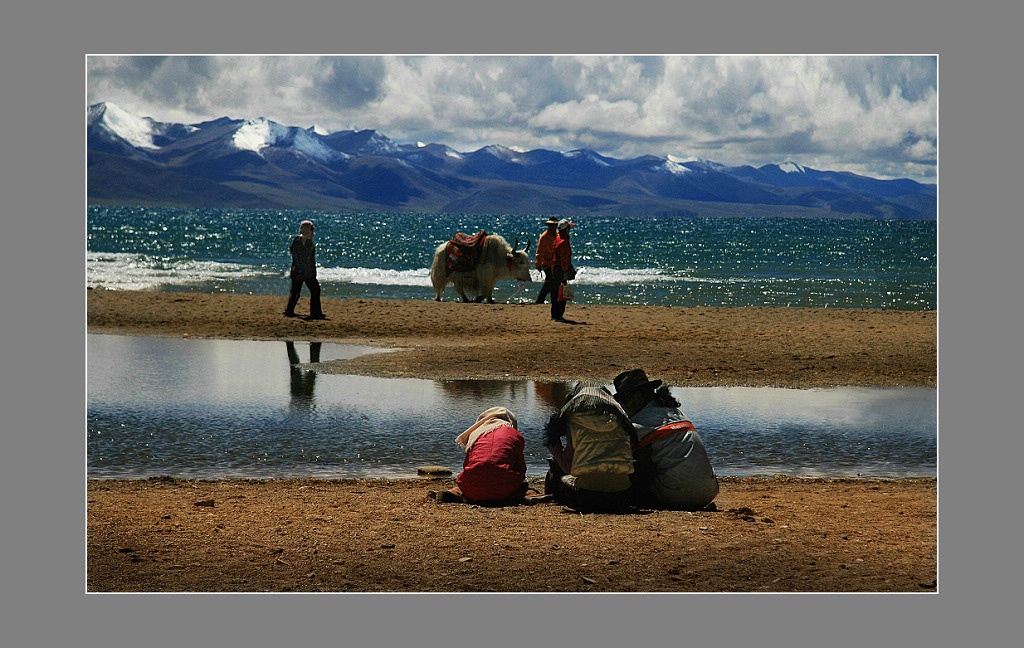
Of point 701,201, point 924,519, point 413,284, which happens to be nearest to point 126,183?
point 413,284

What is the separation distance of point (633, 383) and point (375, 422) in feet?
12.3

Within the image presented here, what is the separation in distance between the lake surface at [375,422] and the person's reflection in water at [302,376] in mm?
22

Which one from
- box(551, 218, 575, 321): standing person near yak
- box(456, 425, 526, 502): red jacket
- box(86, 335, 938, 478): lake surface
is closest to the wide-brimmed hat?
box(456, 425, 526, 502): red jacket

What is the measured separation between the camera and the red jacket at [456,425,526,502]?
23.4ft

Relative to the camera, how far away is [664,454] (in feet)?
23.0

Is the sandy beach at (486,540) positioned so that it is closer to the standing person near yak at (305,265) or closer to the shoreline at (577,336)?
the shoreline at (577,336)

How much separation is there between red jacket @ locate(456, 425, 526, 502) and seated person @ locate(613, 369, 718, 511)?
29.6 inches

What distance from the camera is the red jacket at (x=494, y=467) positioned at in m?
7.14

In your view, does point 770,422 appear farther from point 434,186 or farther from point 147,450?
point 434,186

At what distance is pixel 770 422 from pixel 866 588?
4.78 meters

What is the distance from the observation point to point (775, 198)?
383ft

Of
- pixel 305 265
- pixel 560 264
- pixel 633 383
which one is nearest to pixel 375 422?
pixel 633 383

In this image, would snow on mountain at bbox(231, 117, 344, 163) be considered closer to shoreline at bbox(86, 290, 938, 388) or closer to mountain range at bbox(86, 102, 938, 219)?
mountain range at bbox(86, 102, 938, 219)

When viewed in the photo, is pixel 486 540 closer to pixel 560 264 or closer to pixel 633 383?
pixel 633 383
